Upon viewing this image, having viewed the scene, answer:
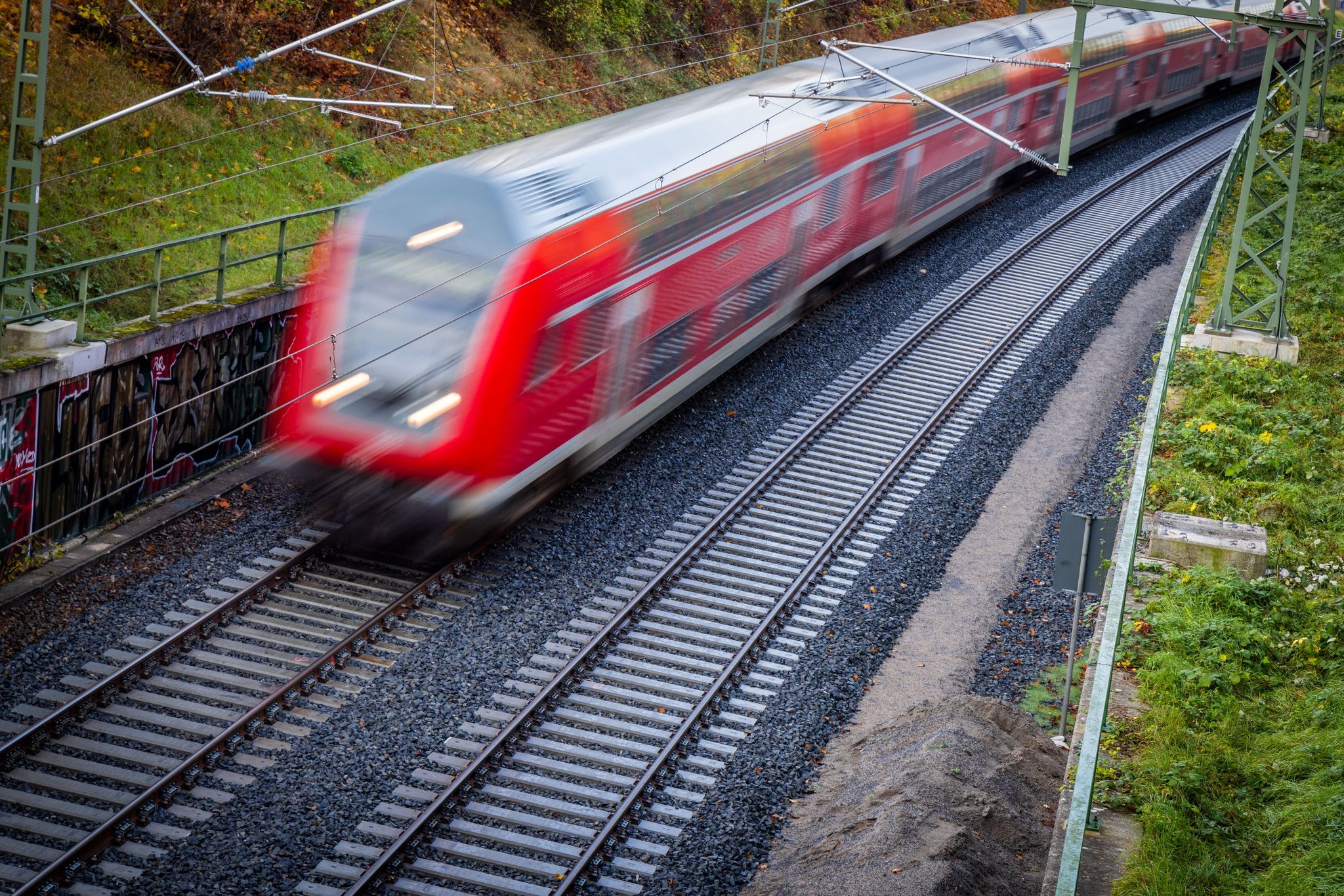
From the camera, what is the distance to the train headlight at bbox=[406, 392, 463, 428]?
10922 millimetres

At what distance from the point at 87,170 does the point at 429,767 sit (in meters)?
10.4

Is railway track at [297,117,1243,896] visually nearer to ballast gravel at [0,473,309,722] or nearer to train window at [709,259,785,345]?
train window at [709,259,785,345]

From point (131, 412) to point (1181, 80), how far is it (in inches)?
1192

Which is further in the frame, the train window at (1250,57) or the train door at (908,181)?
the train window at (1250,57)

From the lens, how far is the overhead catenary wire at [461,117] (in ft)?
50.5

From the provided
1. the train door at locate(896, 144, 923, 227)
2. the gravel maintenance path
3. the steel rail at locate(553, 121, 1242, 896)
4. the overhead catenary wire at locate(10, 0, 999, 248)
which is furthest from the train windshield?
the train door at locate(896, 144, 923, 227)

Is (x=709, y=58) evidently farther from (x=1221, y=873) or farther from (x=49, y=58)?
(x=1221, y=873)

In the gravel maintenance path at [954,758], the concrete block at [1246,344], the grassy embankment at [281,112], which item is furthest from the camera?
the concrete block at [1246,344]

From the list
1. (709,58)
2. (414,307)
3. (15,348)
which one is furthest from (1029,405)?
(709,58)

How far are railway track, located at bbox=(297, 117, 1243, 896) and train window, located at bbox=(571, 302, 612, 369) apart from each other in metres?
2.08

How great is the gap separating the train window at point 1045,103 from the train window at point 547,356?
16761 millimetres

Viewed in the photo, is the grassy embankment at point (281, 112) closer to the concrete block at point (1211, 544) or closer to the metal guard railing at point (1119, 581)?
the metal guard railing at point (1119, 581)

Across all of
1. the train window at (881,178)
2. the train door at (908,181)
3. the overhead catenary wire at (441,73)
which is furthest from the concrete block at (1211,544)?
the overhead catenary wire at (441,73)

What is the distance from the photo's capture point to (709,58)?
3212 centimetres
